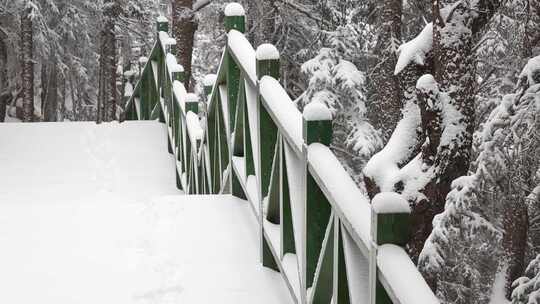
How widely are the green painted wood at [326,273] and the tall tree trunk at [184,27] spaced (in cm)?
1050

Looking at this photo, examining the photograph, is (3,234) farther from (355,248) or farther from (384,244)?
(384,244)

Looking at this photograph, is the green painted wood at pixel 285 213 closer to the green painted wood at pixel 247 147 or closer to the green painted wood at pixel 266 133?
the green painted wood at pixel 266 133

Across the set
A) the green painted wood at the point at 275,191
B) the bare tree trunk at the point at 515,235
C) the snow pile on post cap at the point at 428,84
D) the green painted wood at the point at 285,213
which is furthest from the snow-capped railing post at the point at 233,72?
the bare tree trunk at the point at 515,235

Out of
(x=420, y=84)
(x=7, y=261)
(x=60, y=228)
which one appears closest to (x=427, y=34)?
(x=420, y=84)

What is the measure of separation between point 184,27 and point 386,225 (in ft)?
39.3

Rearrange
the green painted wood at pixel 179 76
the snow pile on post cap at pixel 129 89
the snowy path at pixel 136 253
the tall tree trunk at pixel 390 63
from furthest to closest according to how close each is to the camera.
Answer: the snow pile on post cap at pixel 129 89, the tall tree trunk at pixel 390 63, the green painted wood at pixel 179 76, the snowy path at pixel 136 253

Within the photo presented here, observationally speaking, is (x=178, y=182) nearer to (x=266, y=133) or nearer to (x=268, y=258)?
(x=266, y=133)

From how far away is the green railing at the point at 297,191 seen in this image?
6.74ft

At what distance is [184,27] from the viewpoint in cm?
1361

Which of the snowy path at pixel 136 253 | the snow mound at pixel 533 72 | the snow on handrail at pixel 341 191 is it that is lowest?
the snowy path at pixel 136 253

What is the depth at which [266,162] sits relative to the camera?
4445mm

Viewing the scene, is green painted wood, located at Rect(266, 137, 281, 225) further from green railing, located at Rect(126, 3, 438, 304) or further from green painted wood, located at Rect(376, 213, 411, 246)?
green painted wood, located at Rect(376, 213, 411, 246)

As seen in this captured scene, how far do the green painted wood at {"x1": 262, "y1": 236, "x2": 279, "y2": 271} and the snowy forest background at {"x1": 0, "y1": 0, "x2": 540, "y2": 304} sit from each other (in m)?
1.94

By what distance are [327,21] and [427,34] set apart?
7910mm
